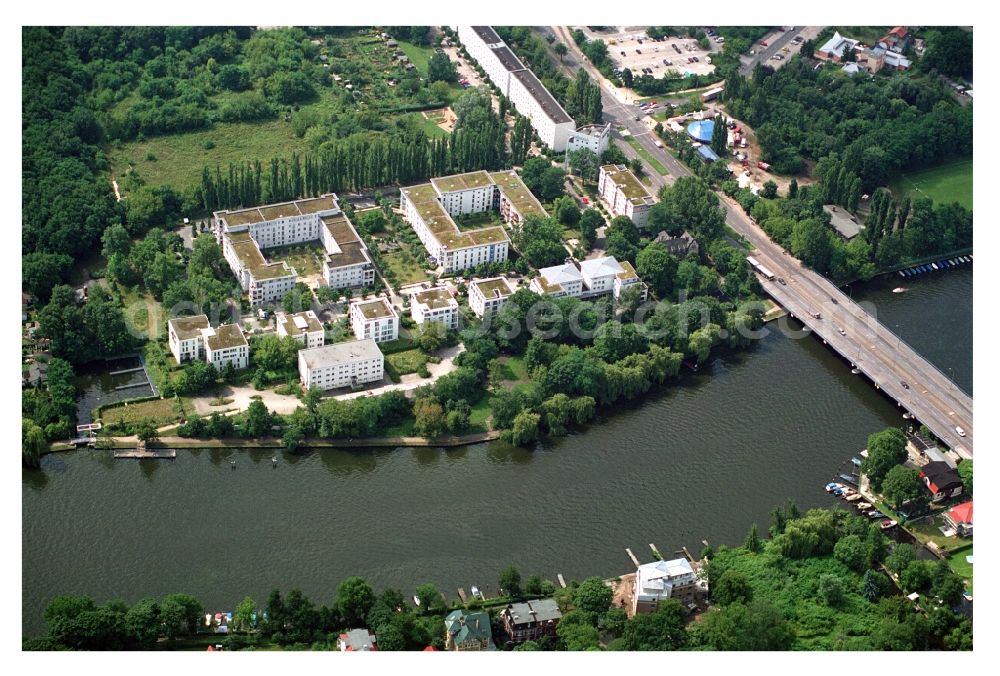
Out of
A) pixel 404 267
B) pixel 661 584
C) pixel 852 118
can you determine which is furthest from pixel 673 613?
pixel 852 118

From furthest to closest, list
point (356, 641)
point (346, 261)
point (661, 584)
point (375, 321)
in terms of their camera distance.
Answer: point (346, 261) → point (375, 321) → point (661, 584) → point (356, 641)

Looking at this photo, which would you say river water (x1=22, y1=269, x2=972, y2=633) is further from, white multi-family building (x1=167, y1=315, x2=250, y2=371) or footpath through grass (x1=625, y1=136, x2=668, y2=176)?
footpath through grass (x1=625, y1=136, x2=668, y2=176)

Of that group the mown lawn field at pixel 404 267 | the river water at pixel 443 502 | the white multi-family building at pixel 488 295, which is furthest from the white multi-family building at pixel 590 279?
the river water at pixel 443 502

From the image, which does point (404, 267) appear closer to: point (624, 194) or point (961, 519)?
point (624, 194)

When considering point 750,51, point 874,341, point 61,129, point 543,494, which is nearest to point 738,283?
point 874,341

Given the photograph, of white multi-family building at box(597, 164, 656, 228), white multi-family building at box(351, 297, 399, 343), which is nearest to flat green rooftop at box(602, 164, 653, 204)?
white multi-family building at box(597, 164, 656, 228)

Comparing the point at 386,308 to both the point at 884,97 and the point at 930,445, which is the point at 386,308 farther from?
the point at 884,97
